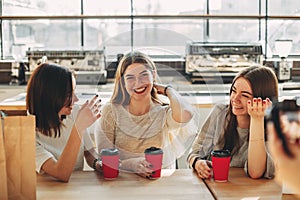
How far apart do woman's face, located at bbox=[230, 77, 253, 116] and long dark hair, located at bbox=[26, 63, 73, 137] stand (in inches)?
24.5

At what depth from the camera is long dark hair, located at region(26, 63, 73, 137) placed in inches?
66.9

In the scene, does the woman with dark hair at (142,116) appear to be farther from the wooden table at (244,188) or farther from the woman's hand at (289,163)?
the woman's hand at (289,163)

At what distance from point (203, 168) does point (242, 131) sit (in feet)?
0.89

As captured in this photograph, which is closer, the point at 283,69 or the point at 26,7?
the point at 283,69

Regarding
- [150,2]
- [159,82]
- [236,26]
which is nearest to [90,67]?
[150,2]

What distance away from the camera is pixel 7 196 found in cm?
Result: 126

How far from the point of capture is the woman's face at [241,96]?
174cm

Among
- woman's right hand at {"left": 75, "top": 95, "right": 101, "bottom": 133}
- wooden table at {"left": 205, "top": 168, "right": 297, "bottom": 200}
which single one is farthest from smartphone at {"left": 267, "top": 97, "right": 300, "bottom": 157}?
woman's right hand at {"left": 75, "top": 95, "right": 101, "bottom": 133}

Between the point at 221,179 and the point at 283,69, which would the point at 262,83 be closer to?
the point at 221,179

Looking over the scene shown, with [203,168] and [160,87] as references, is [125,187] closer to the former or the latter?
[203,168]

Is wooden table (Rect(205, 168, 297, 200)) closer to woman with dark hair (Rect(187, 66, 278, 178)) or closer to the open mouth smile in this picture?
woman with dark hair (Rect(187, 66, 278, 178))

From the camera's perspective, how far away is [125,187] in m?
1.48

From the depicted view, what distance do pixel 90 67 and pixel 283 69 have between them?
1707 mm

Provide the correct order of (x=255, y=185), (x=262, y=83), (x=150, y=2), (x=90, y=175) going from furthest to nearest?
(x=150, y=2), (x=262, y=83), (x=90, y=175), (x=255, y=185)
